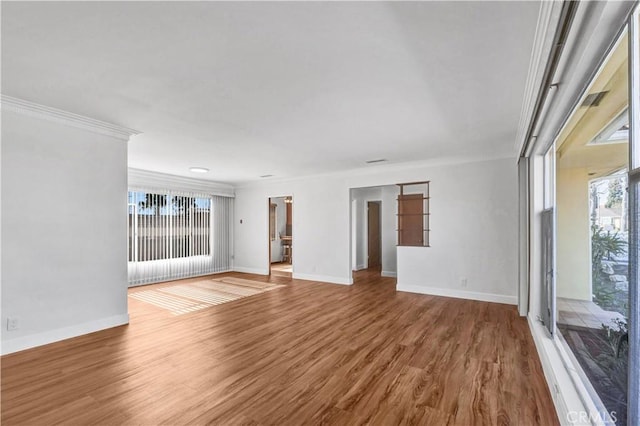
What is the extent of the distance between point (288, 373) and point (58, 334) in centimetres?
272

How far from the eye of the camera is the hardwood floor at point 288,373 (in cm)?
203

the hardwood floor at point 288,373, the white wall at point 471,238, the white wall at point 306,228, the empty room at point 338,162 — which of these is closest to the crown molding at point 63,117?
the empty room at point 338,162

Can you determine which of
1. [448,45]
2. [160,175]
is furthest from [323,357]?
[160,175]

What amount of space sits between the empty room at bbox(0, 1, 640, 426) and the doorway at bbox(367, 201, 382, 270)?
11.0 feet

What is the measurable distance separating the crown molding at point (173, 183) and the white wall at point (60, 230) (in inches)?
114

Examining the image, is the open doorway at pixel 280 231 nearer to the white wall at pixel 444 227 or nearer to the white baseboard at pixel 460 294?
the white wall at pixel 444 227

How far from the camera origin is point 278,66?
218 cm

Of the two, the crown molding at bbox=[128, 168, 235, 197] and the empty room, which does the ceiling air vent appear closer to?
the empty room

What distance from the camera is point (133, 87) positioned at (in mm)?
2557

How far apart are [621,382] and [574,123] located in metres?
1.97

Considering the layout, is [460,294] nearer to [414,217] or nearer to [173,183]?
[414,217]

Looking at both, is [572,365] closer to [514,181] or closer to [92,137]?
[514,181]

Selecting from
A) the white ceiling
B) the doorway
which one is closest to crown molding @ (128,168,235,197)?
the white ceiling

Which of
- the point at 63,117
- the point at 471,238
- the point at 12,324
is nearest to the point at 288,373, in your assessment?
the point at 12,324
